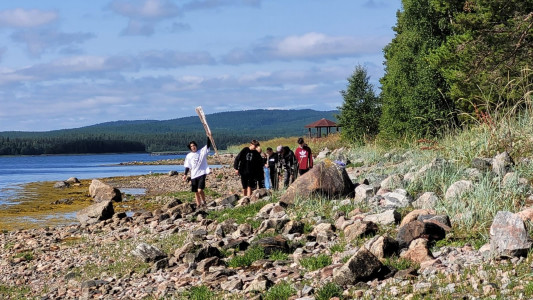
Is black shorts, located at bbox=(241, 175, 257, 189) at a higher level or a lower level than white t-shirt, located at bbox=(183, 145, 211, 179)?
lower

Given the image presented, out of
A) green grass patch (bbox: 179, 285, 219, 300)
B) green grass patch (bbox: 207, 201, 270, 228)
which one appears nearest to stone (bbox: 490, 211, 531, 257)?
green grass patch (bbox: 179, 285, 219, 300)

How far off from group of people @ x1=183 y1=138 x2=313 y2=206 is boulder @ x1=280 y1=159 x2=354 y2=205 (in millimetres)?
4389

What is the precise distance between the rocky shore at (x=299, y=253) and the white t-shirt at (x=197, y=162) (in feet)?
5.04

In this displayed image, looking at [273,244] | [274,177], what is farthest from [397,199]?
[274,177]

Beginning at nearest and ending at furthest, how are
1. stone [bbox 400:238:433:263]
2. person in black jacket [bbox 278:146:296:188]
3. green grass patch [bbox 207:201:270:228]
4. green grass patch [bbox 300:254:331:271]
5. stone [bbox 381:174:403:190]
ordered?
stone [bbox 400:238:433:263] → green grass patch [bbox 300:254:331:271] → stone [bbox 381:174:403:190] → green grass patch [bbox 207:201:270:228] → person in black jacket [bbox 278:146:296:188]

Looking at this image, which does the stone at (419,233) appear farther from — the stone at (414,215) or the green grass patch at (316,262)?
the green grass patch at (316,262)

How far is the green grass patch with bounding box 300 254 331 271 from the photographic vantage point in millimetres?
9234

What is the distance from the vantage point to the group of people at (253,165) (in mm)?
18750

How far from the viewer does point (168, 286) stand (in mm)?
9641

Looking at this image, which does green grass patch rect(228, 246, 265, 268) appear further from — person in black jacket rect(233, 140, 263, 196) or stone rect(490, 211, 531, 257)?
person in black jacket rect(233, 140, 263, 196)

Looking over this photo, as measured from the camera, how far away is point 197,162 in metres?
18.6

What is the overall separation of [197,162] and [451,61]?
1588cm

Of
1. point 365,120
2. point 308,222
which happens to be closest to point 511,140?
point 308,222

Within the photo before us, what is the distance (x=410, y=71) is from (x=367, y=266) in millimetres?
27668
